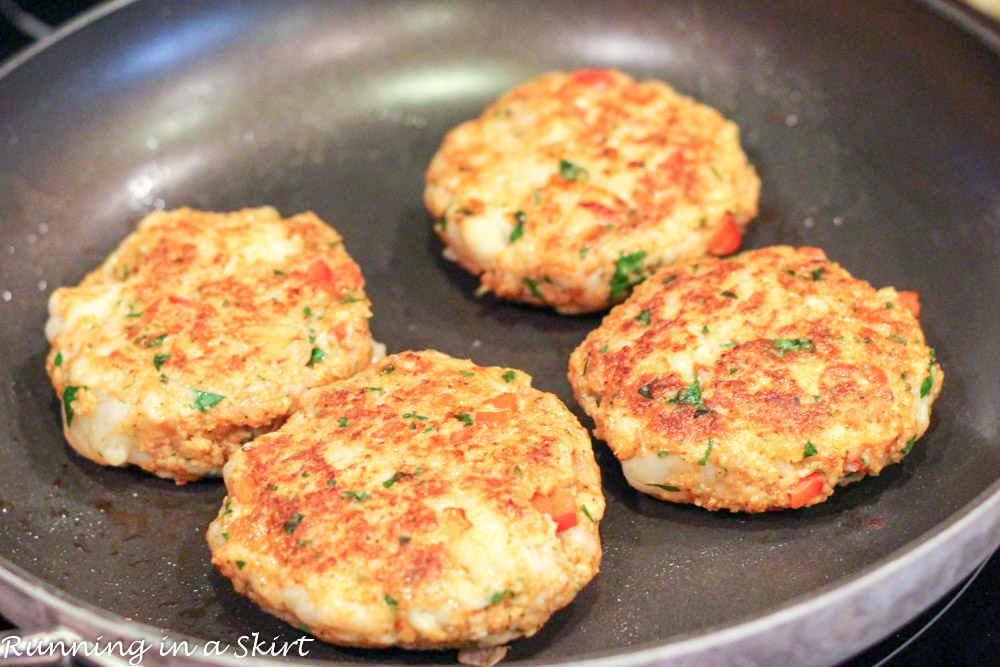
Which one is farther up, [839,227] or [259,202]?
[839,227]

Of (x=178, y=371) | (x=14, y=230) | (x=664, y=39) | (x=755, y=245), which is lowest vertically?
(x=14, y=230)

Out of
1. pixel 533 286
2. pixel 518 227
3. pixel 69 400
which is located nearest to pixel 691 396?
pixel 533 286

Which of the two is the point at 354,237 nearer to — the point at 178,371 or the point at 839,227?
the point at 178,371

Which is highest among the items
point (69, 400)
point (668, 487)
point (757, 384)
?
point (757, 384)

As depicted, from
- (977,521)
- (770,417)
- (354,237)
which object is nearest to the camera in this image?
(977,521)

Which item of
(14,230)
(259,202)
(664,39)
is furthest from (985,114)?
(14,230)

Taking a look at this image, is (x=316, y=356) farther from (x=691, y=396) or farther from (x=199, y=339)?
(x=691, y=396)

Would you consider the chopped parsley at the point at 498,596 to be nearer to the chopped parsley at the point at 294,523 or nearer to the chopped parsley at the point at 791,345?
the chopped parsley at the point at 294,523
